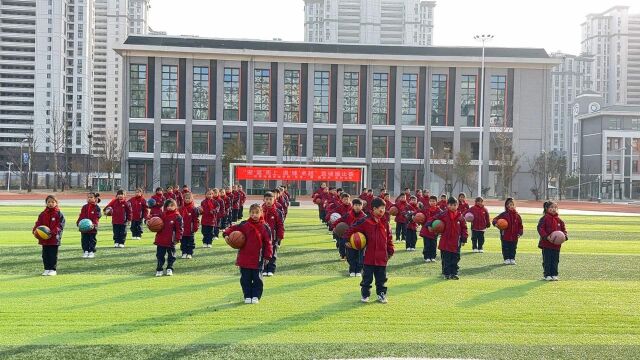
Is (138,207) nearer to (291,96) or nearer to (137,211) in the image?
(137,211)

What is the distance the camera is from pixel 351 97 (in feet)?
242

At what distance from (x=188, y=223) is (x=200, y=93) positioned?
189 ft

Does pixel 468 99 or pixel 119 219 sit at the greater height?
pixel 468 99

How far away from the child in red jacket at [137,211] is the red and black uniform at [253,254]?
1105 cm

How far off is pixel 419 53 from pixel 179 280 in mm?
65424

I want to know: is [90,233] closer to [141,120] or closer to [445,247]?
[445,247]

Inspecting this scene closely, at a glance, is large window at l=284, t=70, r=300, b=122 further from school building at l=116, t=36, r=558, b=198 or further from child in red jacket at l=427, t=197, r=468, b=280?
child in red jacket at l=427, t=197, r=468, b=280

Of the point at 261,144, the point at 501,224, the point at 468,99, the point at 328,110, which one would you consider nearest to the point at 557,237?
the point at 501,224

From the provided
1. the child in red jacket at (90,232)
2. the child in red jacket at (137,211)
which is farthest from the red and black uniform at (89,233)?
the child in red jacket at (137,211)

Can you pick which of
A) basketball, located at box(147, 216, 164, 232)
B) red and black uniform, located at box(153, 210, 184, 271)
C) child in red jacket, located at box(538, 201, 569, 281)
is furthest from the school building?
basketball, located at box(147, 216, 164, 232)

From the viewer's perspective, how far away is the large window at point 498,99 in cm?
7319

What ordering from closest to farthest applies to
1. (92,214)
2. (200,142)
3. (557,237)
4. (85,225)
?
1. (557,237)
2. (85,225)
3. (92,214)
4. (200,142)

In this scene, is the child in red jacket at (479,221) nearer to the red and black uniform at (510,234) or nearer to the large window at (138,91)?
the red and black uniform at (510,234)

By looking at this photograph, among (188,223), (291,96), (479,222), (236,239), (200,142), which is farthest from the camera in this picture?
(291,96)
